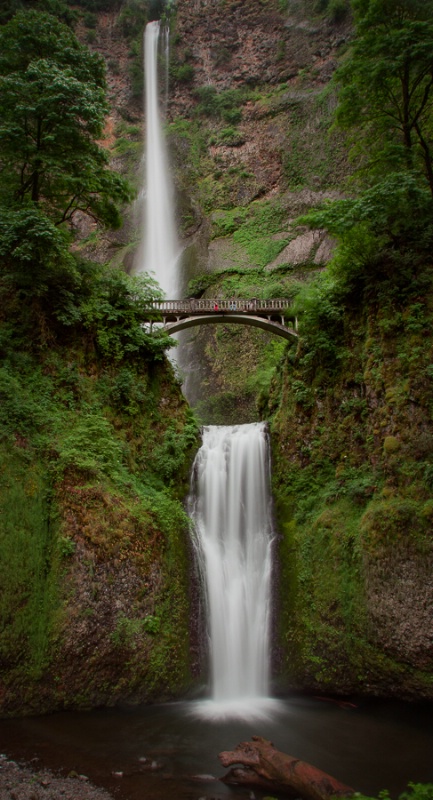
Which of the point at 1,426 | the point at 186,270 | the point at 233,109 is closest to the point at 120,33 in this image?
the point at 233,109

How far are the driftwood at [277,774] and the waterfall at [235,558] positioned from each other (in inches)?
89.4

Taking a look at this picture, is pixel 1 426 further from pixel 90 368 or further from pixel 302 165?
pixel 302 165

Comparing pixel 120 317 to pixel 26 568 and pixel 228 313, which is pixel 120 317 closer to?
pixel 26 568

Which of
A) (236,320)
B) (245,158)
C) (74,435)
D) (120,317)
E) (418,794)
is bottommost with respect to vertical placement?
(418,794)

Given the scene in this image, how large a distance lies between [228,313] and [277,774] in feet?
54.9

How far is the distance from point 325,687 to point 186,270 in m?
26.7

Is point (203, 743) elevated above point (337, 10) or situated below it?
below

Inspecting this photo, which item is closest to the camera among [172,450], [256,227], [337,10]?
[172,450]

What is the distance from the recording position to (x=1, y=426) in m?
10.3

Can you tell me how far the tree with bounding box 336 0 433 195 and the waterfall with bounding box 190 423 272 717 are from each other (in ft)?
29.1

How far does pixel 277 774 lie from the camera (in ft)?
22.0

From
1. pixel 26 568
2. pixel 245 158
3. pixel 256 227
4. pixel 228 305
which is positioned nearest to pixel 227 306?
pixel 228 305

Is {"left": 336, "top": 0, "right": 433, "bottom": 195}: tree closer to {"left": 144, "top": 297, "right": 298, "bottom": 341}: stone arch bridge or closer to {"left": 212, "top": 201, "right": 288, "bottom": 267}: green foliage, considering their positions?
→ {"left": 144, "top": 297, "right": 298, "bottom": 341}: stone arch bridge

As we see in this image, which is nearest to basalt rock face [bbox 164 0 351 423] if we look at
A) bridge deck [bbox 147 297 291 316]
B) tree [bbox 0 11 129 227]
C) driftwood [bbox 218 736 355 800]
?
bridge deck [bbox 147 297 291 316]
